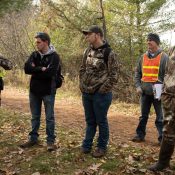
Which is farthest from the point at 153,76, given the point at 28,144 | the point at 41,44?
the point at 28,144

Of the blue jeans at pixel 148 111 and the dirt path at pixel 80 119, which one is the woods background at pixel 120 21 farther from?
the blue jeans at pixel 148 111

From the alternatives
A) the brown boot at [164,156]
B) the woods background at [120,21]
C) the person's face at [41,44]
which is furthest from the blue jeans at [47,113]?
the woods background at [120,21]

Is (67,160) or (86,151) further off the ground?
(86,151)

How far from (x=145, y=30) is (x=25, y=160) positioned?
39.9ft

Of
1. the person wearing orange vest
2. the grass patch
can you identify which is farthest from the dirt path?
the grass patch

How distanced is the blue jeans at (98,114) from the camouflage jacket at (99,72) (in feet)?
0.43

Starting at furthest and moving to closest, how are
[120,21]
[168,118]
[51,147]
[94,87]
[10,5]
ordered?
[120,21], [10,5], [51,147], [94,87], [168,118]

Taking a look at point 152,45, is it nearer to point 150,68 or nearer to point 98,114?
A: point 150,68

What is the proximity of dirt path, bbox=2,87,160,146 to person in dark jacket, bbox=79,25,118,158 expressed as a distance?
164 cm

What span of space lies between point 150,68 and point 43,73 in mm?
2470

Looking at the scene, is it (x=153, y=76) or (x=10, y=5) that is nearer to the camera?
(x=153, y=76)

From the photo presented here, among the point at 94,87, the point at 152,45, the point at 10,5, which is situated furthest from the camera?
the point at 10,5

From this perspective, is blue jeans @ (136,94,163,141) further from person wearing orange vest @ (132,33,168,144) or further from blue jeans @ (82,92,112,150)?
blue jeans @ (82,92,112,150)

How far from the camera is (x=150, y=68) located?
894cm
